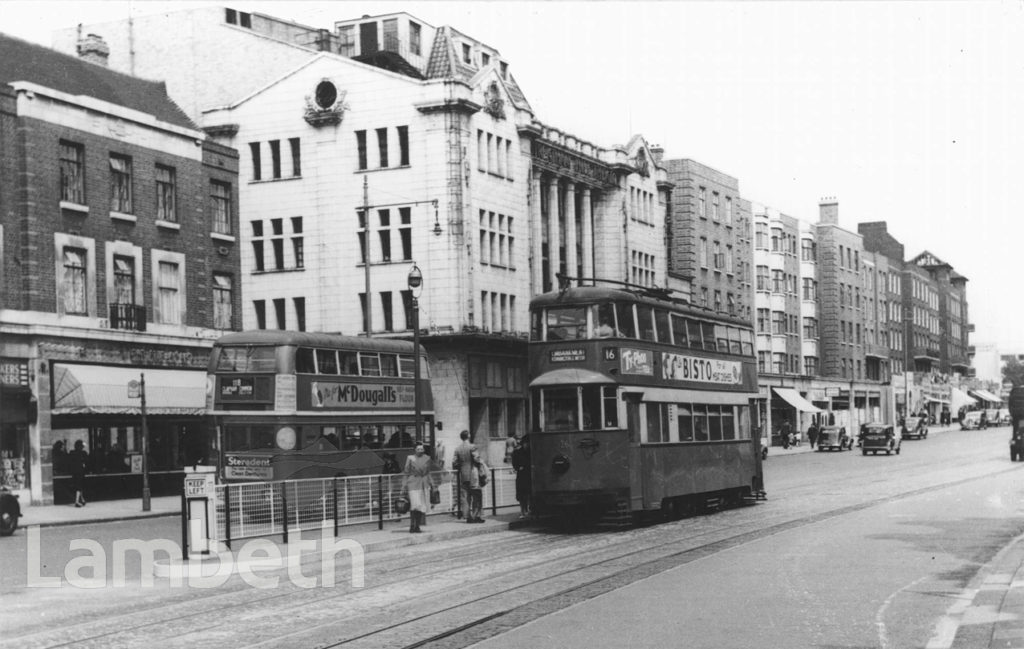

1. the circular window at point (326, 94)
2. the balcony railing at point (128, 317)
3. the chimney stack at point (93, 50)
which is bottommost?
the balcony railing at point (128, 317)

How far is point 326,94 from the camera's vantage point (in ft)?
181

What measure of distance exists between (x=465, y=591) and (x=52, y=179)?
82.7ft

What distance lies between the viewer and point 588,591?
15.4m

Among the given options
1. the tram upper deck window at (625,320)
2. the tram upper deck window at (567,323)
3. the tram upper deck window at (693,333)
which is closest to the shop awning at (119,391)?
the tram upper deck window at (567,323)

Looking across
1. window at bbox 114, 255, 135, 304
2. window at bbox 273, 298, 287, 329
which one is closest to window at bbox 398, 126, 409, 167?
window at bbox 273, 298, 287, 329

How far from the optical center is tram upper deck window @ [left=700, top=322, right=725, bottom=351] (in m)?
28.5

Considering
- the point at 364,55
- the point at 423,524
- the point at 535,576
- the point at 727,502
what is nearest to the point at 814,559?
the point at 535,576

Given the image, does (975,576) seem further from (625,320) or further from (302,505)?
(302,505)

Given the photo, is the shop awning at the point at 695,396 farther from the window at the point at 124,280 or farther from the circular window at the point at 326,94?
the circular window at the point at 326,94

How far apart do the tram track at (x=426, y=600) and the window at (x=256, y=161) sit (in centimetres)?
3619

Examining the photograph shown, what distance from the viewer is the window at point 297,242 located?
55562 millimetres

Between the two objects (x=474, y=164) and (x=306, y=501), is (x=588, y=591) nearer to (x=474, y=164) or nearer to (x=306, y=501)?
(x=306, y=501)

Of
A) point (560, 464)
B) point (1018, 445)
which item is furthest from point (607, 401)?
point (1018, 445)

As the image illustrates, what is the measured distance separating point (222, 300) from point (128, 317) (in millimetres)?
5474
